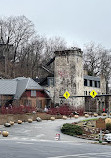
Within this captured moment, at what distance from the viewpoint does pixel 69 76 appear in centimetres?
6694

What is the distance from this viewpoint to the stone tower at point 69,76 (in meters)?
66.7

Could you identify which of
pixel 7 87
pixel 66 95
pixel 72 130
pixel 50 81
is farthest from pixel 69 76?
pixel 72 130

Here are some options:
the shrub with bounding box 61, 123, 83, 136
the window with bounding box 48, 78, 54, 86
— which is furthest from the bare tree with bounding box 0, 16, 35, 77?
the shrub with bounding box 61, 123, 83, 136

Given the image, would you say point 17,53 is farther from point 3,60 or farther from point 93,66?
point 93,66

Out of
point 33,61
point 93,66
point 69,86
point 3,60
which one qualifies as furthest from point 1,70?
point 93,66

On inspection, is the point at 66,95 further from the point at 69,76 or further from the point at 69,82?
the point at 69,76

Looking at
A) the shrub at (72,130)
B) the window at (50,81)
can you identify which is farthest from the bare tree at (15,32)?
Answer: the shrub at (72,130)

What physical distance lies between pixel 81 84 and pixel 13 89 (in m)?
16.0

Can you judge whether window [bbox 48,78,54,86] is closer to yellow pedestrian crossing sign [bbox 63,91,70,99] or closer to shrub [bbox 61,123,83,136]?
yellow pedestrian crossing sign [bbox 63,91,70,99]

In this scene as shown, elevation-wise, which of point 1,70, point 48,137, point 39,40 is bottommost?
point 48,137

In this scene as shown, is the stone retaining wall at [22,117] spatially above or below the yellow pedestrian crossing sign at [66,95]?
below

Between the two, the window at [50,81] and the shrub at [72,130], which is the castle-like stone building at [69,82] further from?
the shrub at [72,130]

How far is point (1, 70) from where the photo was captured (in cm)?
7988

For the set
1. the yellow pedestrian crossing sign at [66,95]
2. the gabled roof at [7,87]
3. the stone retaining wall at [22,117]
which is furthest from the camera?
the yellow pedestrian crossing sign at [66,95]
